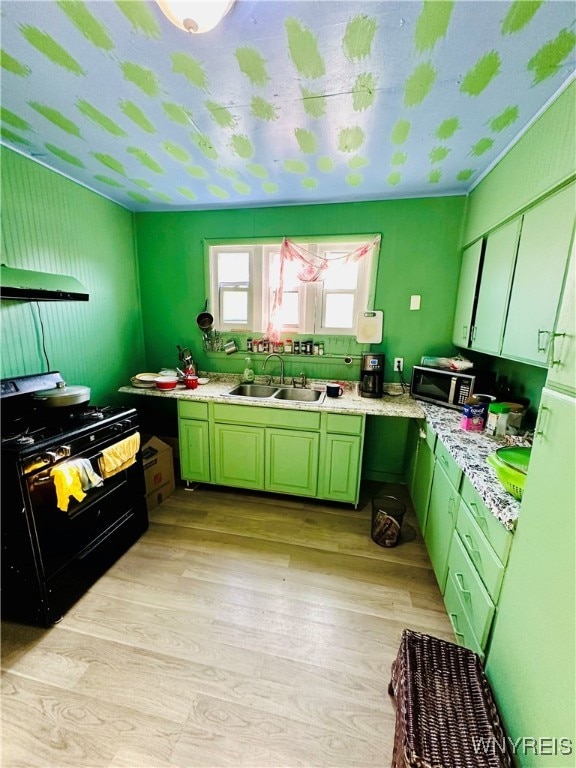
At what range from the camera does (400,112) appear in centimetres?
140

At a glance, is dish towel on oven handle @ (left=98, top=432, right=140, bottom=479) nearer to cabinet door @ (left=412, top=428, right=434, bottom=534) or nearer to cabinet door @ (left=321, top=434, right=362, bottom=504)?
cabinet door @ (left=321, top=434, right=362, bottom=504)

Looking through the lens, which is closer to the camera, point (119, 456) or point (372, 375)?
point (119, 456)

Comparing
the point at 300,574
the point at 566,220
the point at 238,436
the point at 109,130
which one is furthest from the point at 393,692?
the point at 109,130

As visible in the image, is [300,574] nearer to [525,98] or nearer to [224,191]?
[525,98]

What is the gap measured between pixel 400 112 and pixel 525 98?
0.52 m

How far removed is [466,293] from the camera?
227 centimetres

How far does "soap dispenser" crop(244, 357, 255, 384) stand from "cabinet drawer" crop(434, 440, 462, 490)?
1742 millimetres

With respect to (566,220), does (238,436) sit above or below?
below

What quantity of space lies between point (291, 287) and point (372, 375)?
3.77 ft

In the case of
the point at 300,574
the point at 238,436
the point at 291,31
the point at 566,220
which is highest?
the point at 291,31

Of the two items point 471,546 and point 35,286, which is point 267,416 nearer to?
point 471,546

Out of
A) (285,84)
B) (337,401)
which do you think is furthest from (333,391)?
(285,84)

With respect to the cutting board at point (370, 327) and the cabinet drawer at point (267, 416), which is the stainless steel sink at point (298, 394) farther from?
the cutting board at point (370, 327)

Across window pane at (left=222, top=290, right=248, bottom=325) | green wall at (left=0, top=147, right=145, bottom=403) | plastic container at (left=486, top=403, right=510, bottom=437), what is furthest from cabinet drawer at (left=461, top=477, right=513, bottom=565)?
green wall at (left=0, top=147, right=145, bottom=403)
